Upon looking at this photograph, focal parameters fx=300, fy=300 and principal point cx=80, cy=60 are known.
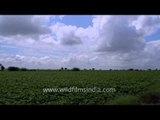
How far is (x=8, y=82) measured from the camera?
6.37 m

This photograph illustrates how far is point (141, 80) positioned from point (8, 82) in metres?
2.78
